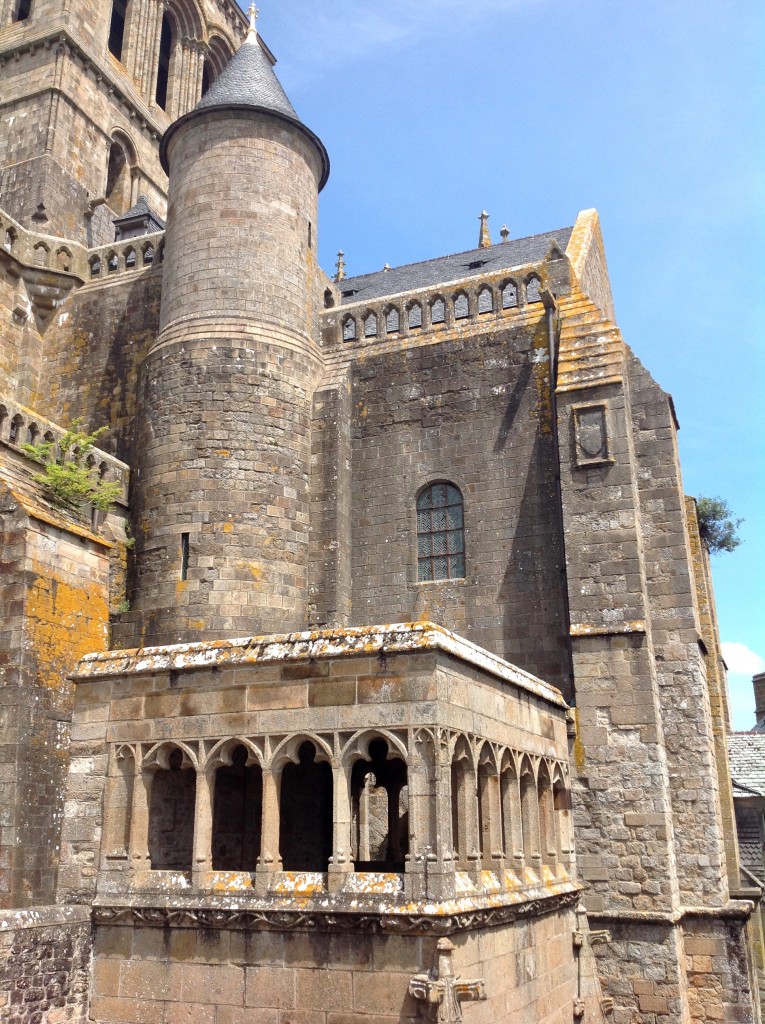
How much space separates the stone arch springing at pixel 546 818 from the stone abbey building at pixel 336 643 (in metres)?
0.04

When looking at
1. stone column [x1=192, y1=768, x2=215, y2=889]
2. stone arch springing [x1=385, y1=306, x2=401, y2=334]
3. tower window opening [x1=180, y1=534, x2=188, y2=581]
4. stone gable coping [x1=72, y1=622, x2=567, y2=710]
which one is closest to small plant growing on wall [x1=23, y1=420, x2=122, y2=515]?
tower window opening [x1=180, y1=534, x2=188, y2=581]

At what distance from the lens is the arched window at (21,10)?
25.6 m

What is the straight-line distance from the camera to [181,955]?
8.21m

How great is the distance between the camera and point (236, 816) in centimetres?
1092

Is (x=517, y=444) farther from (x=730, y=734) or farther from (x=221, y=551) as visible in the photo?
(x=730, y=734)

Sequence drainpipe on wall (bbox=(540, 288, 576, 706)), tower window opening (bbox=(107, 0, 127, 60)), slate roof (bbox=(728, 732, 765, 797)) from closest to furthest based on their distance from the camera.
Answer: drainpipe on wall (bbox=(540, 288, 576, 706)) < slate roof (bbox=(728, 732, 765, 797)) < tower window opening (bbox=(107, 0, 127, 60))

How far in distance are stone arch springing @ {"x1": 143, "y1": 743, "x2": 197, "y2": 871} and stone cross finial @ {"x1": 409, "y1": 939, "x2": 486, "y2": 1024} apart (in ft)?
9.04

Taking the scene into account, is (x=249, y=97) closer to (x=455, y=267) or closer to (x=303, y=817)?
(x=455, y=267)

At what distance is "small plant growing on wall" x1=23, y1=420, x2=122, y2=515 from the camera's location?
543 inches

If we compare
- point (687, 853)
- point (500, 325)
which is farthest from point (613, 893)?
point (500, 325)

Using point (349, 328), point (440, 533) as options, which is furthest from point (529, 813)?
point (349, 328)

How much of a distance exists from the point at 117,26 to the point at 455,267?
52.5ft

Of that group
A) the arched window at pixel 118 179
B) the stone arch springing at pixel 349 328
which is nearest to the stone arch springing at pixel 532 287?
the stone arch springing at pixel 349 328

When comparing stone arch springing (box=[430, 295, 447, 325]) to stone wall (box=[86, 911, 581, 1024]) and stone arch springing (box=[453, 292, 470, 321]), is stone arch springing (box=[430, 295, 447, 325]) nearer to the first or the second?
stone arch springing (box=[453, 292, 470, 321])
